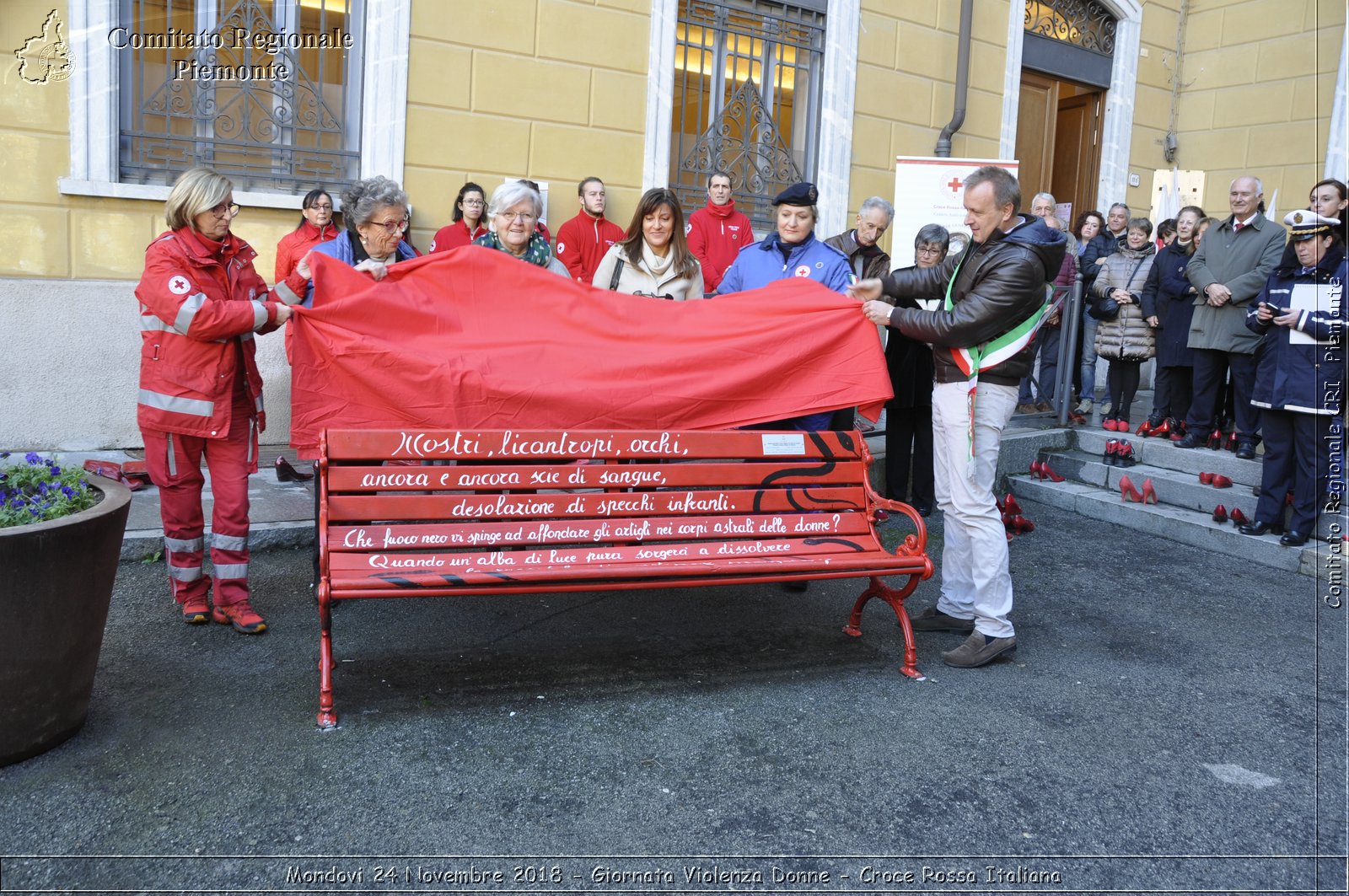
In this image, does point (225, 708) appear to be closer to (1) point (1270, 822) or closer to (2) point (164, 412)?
(2) point (164, 412)

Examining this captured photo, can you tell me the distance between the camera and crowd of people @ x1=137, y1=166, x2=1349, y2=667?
14.4 ft

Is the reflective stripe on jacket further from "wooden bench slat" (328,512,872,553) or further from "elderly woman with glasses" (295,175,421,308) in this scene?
"wooden bench slat" (328,512,872,553)

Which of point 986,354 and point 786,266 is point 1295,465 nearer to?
point 986,354

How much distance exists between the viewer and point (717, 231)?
8281mm

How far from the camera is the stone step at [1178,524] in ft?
20.6

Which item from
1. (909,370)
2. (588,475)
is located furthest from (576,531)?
(909,370)

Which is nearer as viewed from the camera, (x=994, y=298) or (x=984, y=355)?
(x=994, y=298)

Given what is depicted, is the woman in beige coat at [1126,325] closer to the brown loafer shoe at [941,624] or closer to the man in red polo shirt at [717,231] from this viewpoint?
the man in red polo shirt at [717,231]

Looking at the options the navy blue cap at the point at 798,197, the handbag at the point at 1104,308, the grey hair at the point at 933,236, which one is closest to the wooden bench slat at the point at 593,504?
the navy blue cap at the point at 798,197

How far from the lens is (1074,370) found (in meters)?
10.3

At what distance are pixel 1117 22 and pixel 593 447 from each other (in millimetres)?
10807

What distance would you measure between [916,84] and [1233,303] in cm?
409

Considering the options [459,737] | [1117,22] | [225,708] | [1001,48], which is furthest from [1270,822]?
[1117,22]

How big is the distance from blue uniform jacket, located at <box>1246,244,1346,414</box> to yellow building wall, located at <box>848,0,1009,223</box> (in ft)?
14.2
